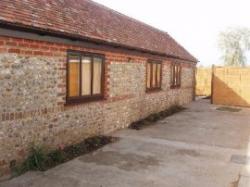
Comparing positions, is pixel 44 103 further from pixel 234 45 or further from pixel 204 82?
pixel 234 45

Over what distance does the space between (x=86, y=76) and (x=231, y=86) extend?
15156 mm

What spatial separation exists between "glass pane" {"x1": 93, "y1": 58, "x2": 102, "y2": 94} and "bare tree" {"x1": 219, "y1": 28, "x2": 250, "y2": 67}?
44.7 m

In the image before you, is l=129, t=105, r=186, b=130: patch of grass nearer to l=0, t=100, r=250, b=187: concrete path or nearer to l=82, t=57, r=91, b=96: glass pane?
l=0, t=100, r=250, b=187: concrete path

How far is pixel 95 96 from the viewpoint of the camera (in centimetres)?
1041

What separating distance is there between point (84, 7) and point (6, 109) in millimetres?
6560

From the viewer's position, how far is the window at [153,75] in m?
15.3

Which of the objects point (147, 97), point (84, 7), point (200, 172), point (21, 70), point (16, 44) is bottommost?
point (200, 172)

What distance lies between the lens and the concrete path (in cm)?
669

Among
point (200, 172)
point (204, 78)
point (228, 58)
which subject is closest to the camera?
point (200, 172)

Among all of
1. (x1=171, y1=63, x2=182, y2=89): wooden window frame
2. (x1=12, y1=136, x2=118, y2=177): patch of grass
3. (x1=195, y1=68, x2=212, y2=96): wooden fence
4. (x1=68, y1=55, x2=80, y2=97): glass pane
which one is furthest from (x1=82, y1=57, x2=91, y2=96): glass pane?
(x1=195, y1=68, x2=212, y2=96): wooden fence

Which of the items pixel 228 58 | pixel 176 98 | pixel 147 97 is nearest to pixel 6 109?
pixel 147 97

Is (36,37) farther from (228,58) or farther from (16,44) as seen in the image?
(228,58)

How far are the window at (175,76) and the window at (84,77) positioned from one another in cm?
898

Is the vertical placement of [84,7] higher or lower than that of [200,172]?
higher
